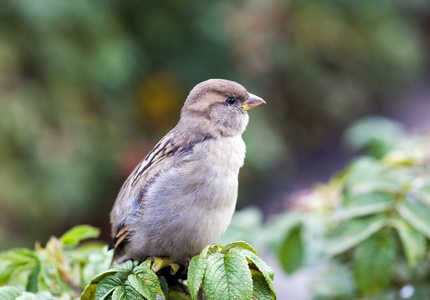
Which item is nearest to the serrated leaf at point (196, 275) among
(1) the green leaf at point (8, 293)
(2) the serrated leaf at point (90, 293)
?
(2) the serrated leaf at point (90, 293)

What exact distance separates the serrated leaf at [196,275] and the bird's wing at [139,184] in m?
0.48

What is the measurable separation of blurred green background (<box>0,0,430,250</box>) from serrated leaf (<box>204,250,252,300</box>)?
152 inches

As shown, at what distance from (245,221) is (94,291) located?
96 centimetres

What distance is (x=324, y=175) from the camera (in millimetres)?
6727

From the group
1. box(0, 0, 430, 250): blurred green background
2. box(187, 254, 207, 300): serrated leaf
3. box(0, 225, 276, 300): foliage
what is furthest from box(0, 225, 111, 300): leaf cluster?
box(0, 0, 430, 250): blurred green background

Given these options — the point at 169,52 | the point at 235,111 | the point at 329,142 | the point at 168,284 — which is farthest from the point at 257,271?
the point at 329,142

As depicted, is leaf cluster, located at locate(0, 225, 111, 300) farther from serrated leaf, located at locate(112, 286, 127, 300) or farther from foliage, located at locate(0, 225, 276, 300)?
serrated leaf, located at locate(112, 286, 127, 300)

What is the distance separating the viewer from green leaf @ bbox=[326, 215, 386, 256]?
2.07 metres

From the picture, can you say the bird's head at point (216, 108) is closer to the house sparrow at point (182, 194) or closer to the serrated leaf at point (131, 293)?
the house sparrow at point (182, 194)

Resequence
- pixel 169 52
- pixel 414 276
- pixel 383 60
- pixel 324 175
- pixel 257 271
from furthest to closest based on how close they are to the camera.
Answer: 1. pixel 383 60
2. pixel 324 175
3. pixel 169 52
4. pixel 414 276
5. pixel 257 271

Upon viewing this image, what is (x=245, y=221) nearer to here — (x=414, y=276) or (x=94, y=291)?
(x=414, y=276)

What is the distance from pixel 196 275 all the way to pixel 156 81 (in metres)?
4.75

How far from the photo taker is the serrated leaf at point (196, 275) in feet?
4.61

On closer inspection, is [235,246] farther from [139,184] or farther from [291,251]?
[291,251]
